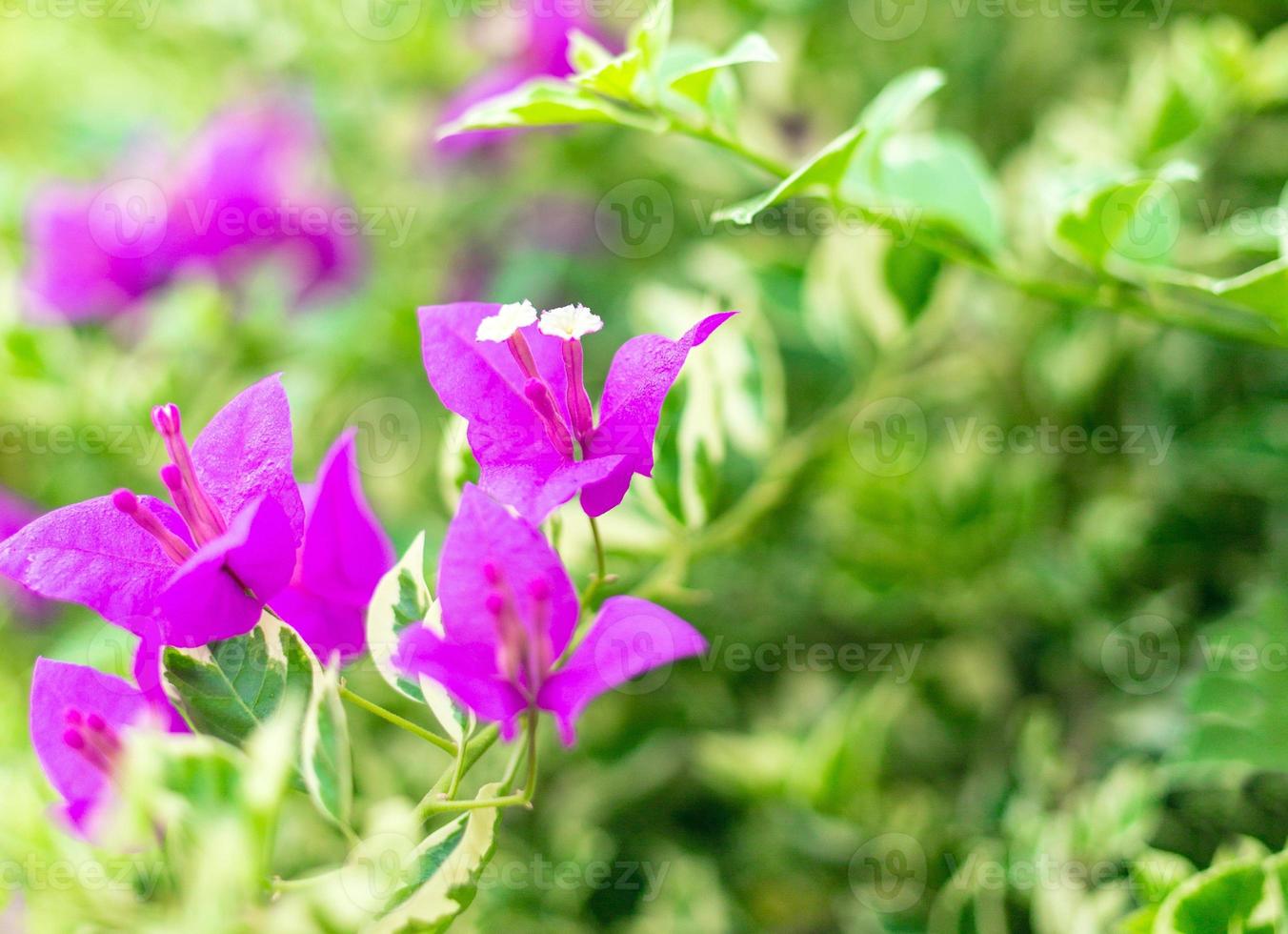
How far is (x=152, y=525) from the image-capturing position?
13.7 inches

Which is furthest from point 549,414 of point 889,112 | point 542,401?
point 889,112

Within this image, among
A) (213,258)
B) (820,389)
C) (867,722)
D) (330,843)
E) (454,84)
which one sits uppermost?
(454,84)

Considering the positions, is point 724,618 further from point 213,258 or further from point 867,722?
point 213,258

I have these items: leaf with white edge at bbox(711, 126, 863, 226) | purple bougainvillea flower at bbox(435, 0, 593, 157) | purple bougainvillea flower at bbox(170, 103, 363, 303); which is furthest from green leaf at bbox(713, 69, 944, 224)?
purple bougainvillea flower at bbox(170, 103, 363, 303)

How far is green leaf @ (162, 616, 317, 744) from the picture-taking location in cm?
35

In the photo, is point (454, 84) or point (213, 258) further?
point (454, 84)

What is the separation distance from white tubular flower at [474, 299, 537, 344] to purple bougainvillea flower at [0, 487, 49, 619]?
583 millimetres

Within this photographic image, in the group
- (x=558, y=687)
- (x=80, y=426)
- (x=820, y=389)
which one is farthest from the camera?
(x=820, y=389)

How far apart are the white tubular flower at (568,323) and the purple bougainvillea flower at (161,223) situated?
25.3 inches

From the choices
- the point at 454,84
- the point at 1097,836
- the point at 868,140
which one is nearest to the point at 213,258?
the point at 454,84

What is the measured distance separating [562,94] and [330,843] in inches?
22.2

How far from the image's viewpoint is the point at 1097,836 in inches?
21.6

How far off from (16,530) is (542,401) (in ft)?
2.00

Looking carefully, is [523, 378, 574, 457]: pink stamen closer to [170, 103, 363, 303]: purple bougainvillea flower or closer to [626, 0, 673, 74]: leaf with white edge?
[626, 0, 673, 74]: leaf with white edge
